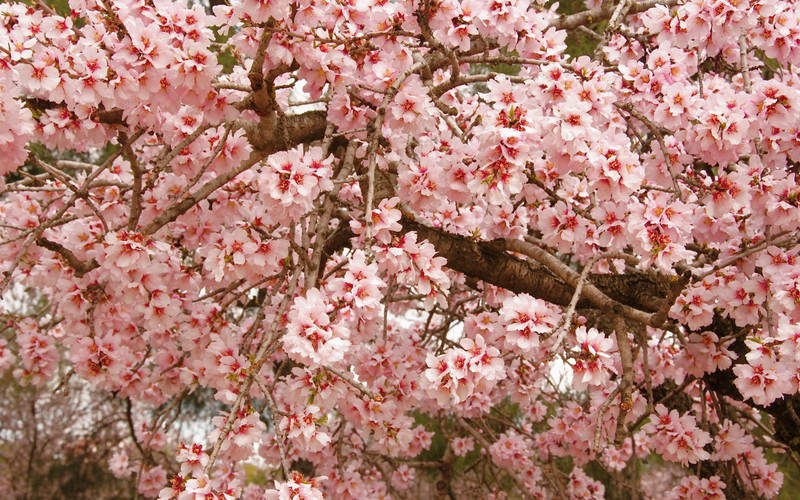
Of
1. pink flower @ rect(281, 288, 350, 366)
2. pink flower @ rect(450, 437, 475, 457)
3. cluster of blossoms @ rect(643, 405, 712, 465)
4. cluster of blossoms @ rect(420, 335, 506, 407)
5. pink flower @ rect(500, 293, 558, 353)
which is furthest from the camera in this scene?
pink flower @ rect(450, 437, 475, 457)

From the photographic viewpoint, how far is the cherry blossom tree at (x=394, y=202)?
1587mm

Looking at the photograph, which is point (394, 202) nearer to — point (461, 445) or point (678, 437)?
point (678, 437)

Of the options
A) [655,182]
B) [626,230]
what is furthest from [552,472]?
[626,230]

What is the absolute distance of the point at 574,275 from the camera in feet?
7.06

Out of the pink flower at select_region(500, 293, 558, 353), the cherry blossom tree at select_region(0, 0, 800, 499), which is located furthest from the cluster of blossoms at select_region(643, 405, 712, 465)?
the pink flower at select_region(500, 293, 558, 353)

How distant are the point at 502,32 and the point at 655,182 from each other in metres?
0.80

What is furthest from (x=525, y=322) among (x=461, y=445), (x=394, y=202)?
(x=461, y=445)

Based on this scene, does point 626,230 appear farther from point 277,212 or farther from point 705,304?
point 277,212

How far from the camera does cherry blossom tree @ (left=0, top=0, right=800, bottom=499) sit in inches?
62.5

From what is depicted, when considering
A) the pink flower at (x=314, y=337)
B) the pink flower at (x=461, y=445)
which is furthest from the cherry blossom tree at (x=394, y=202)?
the pink flower at (x=461, y=445)

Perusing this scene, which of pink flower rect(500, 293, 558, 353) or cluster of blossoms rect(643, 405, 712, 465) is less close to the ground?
pink flower rect(500, 293, 558, 353)

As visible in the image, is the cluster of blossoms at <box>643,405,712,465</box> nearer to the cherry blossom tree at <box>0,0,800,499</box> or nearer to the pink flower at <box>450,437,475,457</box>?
the cherry blossom tree at <box>0,0,800,499</box>

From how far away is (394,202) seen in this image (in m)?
1.65

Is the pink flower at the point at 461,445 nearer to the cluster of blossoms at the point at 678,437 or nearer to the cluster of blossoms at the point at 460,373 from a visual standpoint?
the cluster of blossoms at the point at 678,437
